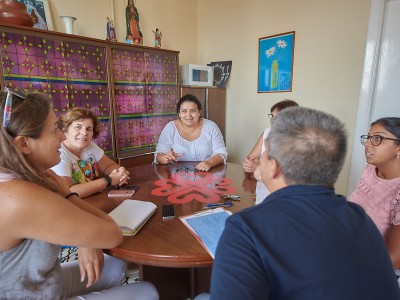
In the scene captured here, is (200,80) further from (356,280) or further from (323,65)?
(356,280)

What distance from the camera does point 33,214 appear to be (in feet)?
2.20

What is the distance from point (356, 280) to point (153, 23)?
3.47m

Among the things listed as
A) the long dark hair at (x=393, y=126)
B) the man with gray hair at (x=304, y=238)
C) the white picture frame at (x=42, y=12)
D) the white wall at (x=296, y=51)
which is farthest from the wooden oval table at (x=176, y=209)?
the white picture frame at (x=42, y=12)

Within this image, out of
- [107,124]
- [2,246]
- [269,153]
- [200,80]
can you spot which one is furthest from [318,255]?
[200,80]

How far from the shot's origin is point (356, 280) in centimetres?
52

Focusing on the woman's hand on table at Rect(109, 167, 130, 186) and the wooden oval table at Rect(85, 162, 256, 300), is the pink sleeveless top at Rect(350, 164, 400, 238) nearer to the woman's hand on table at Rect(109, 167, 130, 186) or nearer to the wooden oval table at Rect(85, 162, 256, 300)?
the wooden oval table at Rect(85, 162, 256, 300)

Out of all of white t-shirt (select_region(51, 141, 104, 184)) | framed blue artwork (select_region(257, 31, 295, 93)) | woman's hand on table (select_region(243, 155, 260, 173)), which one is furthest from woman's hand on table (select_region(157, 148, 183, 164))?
framed blue artwork (select_region(257, 31, 295, 93))

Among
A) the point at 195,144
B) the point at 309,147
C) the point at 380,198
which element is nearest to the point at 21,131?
the point at 309,147

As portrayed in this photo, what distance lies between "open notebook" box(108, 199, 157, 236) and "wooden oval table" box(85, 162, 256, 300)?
25 mm

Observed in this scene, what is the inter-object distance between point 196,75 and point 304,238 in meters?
3.04

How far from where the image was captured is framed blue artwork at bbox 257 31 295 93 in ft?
9.19

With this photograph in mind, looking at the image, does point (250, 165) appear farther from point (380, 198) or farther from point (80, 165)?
point (80, 165)

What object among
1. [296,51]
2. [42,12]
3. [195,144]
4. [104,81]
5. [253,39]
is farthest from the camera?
[253,39]

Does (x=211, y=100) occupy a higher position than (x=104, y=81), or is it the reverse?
(x=104, y=81)
